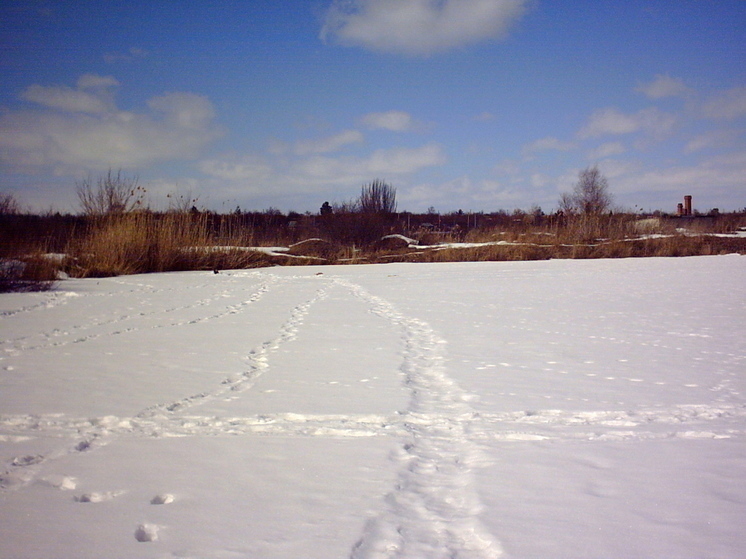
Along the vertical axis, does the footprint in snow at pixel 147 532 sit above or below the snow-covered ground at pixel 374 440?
below

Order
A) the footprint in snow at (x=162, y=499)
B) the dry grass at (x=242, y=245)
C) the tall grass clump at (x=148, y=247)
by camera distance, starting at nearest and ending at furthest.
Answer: the footprint in snow at (x=162, y=499) < the dry grass at (x=242, y=245) < the tall grass clump at (x=148, y=247)

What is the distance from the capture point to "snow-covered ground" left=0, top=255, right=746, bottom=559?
5.00 feet

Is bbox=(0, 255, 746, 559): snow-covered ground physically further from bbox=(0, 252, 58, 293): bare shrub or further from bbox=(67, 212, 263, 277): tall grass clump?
bbox=(67, 212, 263, 277): tall grass clump

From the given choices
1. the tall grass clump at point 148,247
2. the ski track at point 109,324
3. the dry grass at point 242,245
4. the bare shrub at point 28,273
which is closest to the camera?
the ski track at point 109,324

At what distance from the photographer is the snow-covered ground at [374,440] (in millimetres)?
1523

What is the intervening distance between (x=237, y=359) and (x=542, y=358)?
74.8 inches

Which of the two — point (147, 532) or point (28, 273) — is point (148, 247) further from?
point (147, 532)

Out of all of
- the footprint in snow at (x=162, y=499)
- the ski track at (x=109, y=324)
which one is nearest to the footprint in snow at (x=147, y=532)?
the footprint in snow at (x=162, y=499)

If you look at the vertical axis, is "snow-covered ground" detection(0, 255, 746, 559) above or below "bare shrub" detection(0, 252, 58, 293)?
below

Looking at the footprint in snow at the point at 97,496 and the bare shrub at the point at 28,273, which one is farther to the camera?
the bare shrub at the point at 28,273

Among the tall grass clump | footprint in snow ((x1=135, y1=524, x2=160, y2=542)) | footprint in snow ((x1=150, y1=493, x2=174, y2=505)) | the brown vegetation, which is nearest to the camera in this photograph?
footprint in snow ((x1=135, y1=524, x2=160, y2=542))

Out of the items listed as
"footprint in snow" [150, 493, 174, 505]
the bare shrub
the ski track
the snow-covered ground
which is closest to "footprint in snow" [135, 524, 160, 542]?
the snow-covered ground

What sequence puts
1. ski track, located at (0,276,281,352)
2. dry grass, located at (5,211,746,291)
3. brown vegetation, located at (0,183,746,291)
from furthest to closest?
brown vegetation, located at (0,183,746,291) → dry grass, located at (5,211,746,291) → ski track, located at (0,276,281,352)

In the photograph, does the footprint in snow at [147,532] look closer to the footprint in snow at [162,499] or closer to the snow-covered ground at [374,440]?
the snow-covered ground at [374,440]
